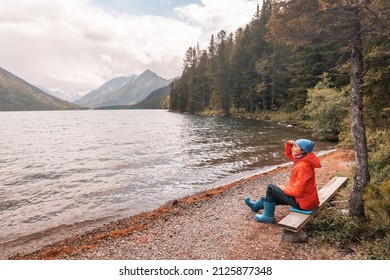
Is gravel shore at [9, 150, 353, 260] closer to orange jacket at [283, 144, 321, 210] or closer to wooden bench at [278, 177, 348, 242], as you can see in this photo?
wooden bench at [278, 177, 348, 242]

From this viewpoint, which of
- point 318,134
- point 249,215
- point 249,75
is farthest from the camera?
point 249,75

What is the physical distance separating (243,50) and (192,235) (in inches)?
2320

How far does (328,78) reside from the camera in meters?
29.1

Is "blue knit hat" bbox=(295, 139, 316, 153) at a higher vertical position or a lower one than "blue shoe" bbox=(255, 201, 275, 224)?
higher

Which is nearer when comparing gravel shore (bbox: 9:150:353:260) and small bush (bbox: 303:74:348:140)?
gravel shore (bbox: 9:150:353:260)

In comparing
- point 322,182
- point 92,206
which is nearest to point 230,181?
point 322,182

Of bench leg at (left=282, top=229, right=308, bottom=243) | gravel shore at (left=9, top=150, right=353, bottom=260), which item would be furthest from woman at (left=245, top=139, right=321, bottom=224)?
gravel shore at (left=9, top=150, right=353, bottom=260)

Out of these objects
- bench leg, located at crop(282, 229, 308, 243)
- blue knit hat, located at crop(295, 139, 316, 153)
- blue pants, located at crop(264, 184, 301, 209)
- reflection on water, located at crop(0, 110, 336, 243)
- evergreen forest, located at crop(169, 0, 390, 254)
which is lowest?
reflection on water, located at crop(0, 110, 336, 243)

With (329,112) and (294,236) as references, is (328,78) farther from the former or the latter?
(294,236)

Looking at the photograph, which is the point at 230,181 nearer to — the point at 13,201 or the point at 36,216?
the point at 36,216

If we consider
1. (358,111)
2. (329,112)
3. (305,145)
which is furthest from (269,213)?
(329,112)

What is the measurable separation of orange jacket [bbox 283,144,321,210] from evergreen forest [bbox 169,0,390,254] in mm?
1021

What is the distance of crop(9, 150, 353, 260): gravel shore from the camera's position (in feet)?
19.1
